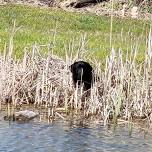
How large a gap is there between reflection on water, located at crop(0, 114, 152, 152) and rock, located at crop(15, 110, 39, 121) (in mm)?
442

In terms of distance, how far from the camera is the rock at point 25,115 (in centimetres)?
1483

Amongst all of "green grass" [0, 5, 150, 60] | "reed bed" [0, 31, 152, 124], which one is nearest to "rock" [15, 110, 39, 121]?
"reed bed" [0, 31, 152, 124]

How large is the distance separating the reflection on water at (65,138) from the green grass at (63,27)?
31.1 ft

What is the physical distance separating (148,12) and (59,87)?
2517 centimetres

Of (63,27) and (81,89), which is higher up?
(63,27)

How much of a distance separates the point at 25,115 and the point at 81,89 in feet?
4.90

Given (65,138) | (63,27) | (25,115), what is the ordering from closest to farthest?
(65,138)
(25,115)
(63,27)

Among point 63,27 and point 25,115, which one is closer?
point 25,115

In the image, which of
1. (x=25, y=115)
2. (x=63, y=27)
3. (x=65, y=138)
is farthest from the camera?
(x=63, y=27)

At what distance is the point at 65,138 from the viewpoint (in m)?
13.1

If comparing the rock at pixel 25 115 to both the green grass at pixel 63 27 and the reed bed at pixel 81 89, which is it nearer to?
the reed bed at pixel 81 89

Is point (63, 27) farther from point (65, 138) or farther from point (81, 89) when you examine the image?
point (65, 138)

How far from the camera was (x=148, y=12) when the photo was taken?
4038 centimetres

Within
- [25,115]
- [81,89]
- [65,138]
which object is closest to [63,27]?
[81,89]
